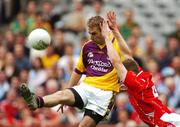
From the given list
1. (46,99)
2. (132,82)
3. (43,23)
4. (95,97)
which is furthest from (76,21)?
(132,82)

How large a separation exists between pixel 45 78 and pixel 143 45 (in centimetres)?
239

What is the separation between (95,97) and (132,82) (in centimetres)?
109

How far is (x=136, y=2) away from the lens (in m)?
22.6

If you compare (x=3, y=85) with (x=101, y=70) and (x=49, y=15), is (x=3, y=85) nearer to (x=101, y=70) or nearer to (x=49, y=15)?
(x=49, y=15)

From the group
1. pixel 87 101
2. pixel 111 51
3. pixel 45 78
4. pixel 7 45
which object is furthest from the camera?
pixel 7 45

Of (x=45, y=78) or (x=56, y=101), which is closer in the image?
(x=56, y=101)

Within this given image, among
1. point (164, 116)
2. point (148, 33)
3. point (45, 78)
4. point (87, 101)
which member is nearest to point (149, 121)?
point (164, 116)

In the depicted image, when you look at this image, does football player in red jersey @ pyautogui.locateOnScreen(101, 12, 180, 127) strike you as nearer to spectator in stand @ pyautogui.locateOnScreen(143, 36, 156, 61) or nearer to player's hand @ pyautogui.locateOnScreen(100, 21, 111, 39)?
player's hand @ pyautogui.locateOnScreen(100, 21, 111, 39)

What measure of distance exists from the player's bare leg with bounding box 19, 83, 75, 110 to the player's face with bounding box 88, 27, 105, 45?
0.89 metres

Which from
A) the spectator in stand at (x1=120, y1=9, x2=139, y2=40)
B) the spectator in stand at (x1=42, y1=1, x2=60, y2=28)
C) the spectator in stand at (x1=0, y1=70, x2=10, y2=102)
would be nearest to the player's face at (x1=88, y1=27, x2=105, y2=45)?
the spectator in stand at (x1=0, y1=70, x2=10, y2=102)

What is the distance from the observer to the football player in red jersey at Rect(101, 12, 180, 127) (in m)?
13.0

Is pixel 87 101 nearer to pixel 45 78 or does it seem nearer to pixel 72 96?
pixel 72 96

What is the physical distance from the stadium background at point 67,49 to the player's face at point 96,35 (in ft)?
10.8

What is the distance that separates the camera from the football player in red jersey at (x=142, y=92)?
1304 cm
